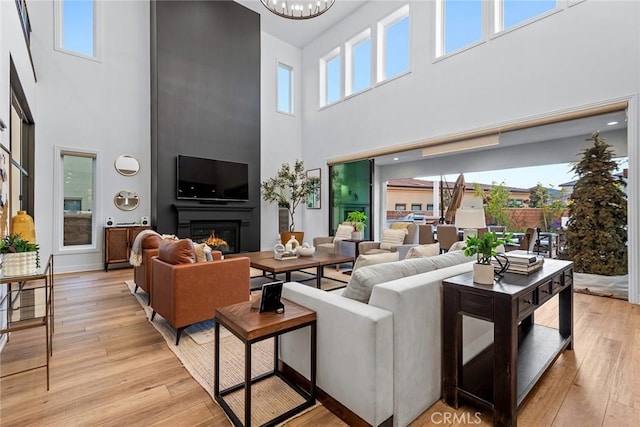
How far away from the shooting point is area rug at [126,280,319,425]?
1779 millimetres

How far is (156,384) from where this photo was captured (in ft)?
6.59

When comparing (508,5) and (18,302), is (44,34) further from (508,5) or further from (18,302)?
(508,5)

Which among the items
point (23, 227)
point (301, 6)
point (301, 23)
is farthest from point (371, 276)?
point (301, 23)

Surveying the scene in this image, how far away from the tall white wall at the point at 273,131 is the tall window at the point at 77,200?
357 cm

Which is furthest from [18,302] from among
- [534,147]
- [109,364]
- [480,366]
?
[534,147]

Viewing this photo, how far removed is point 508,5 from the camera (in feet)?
15.6

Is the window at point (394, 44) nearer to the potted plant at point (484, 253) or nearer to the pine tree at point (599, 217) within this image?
the pine tree at point (599, 217)

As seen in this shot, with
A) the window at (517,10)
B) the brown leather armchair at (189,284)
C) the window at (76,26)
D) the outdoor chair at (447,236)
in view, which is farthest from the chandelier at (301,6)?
the outdoor chair at (447,236)

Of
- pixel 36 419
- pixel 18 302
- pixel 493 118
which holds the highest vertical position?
pixel 493 118

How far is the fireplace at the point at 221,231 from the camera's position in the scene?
6.47 m

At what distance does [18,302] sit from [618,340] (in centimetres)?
496

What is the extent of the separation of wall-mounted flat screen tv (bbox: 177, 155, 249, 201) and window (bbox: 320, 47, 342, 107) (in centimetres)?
294

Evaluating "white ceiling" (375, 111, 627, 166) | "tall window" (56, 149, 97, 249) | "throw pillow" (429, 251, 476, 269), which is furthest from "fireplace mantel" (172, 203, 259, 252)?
"throw pillow" (429, 251, 476, 269)

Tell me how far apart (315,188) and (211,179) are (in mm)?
2736
